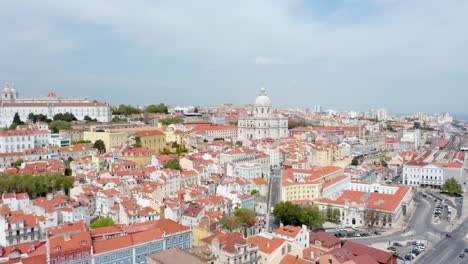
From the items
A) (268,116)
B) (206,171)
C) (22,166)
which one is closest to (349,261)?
(206,171)

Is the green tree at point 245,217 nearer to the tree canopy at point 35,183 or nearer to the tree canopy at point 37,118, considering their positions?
the tree canopy at point 35,183

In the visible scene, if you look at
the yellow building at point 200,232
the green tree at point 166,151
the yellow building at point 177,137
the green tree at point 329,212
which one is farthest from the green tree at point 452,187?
the green tree at point 166,151

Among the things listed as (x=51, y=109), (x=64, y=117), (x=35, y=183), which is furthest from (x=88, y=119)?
(x=35, y=183)

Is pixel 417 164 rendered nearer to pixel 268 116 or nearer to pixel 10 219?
pixel 268 116

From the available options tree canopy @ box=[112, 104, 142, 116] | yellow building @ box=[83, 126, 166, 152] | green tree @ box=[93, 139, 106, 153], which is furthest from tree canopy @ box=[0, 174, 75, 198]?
tree canopy @ box=[112, 104, 142, 116]

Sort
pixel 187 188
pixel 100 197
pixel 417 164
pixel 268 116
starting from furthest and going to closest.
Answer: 1. pixel 268 116
2. pixel 417 164
3. pixel 187 188
4. pixel 100 197

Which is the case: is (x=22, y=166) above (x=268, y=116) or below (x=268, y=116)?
below

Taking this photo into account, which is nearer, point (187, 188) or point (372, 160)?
point (187, 188)
